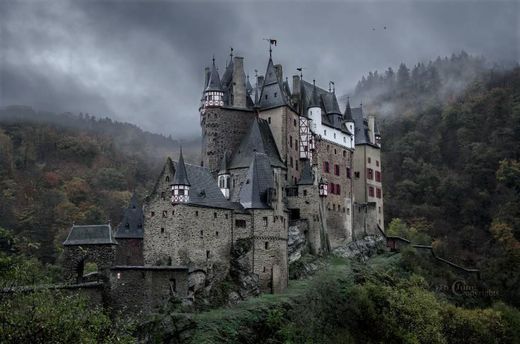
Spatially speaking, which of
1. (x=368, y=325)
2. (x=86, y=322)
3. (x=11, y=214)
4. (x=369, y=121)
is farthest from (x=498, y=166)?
(x=86, y=322)

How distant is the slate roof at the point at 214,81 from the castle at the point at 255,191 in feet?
0.30

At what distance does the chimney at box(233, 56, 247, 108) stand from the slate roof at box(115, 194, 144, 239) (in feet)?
50.6

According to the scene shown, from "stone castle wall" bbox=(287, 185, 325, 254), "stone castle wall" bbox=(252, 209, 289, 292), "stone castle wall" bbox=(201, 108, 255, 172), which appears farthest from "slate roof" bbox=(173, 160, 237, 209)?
"stone castle wall" bbox=(287, 185, 325, 254)

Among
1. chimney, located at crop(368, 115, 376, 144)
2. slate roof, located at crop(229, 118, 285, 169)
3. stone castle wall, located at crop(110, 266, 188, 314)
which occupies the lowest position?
stone castle wall, located at crop(110, 266, 188, 314)

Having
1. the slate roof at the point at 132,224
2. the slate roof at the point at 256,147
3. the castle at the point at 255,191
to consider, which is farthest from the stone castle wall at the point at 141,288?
the slate roof at the point at 256,147

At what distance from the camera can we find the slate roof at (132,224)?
58188mm

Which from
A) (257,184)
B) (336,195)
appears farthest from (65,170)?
(257,184)

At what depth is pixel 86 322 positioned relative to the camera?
106 feet

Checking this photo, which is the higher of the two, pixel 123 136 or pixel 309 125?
pixel 123 136

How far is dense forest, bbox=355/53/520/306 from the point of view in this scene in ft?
306

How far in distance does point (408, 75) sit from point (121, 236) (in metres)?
131

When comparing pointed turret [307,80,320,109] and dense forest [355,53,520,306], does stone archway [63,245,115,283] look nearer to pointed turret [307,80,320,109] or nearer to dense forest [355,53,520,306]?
pointed turret [307,80,320,109]

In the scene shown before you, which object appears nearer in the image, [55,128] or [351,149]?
[351,149]

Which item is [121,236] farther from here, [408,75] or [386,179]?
[408,75]
